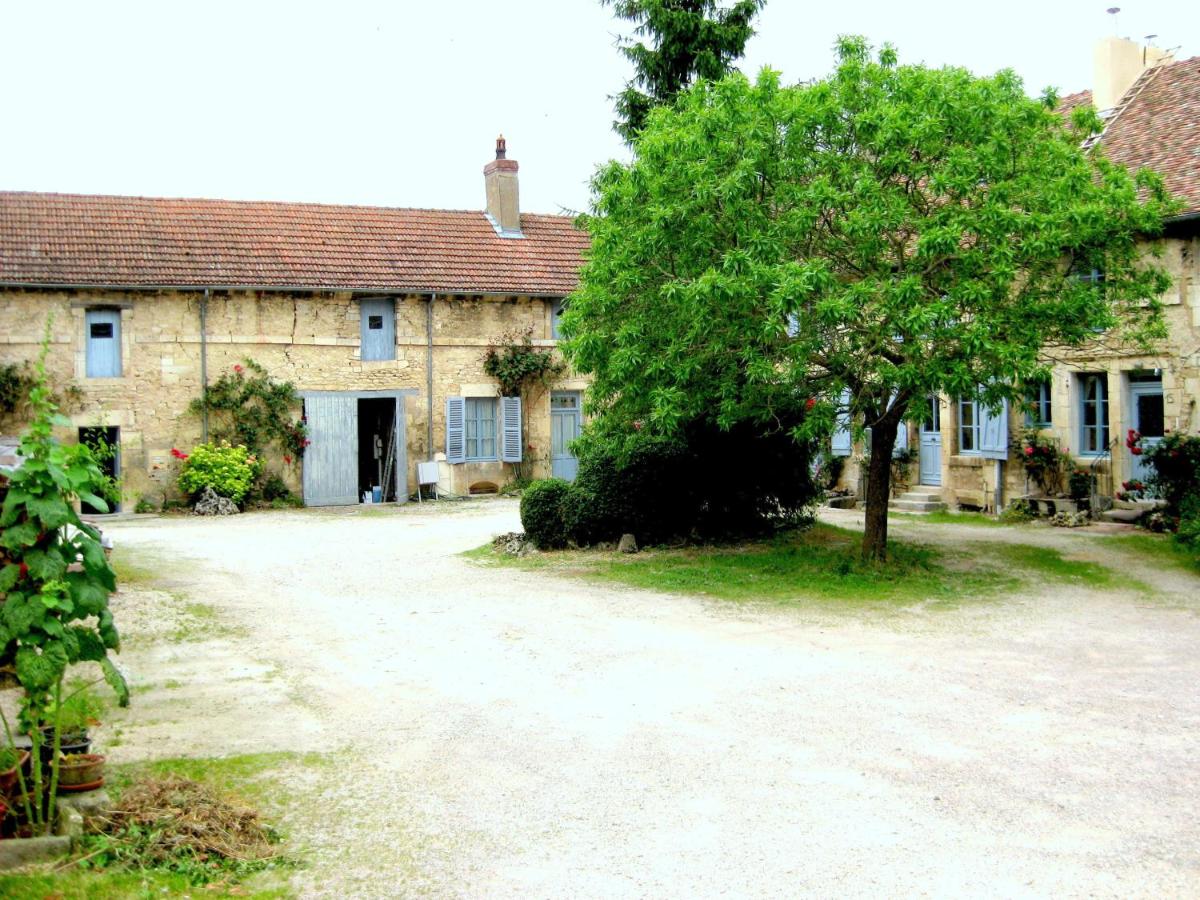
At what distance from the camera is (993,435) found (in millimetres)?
17562

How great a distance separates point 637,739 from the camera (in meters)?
6.45

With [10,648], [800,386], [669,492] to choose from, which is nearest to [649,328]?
[800,386]

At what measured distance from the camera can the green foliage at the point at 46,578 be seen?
177 inches

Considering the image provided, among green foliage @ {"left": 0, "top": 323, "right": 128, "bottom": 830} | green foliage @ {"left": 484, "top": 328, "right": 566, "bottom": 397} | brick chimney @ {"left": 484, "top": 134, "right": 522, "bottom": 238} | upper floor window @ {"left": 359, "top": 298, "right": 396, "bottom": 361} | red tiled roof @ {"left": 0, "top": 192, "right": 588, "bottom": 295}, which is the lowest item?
green foliage @ {"left": 0, "top": 323, "right": 128, "bottom": 830}

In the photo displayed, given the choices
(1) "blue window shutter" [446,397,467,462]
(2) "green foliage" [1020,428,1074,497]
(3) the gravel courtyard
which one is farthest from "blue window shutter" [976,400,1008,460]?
(1) "blue window shutter" [446,397,467,462]

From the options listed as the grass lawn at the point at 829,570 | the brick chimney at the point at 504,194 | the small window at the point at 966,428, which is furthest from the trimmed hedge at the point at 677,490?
the brick chimney at the point at 504,194

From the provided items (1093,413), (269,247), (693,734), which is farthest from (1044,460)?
(269,247)

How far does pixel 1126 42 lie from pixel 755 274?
463 inches

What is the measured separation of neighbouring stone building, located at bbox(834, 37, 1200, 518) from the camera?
49.6 feet

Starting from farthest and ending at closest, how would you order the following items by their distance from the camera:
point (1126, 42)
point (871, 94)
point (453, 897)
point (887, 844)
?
1. point (1126, 42)
2. point (871, 94)
3. point (887, 844)
4. point (453, 897)

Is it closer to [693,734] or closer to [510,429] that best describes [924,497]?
[510,429]

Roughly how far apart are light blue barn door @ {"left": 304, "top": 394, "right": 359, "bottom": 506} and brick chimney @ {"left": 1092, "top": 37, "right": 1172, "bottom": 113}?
14471mm

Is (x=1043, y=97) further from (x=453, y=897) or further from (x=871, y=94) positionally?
(x=453, y=897)

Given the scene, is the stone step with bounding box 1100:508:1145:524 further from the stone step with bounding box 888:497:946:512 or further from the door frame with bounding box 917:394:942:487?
the door frame with bounding box 917:394:942:487
